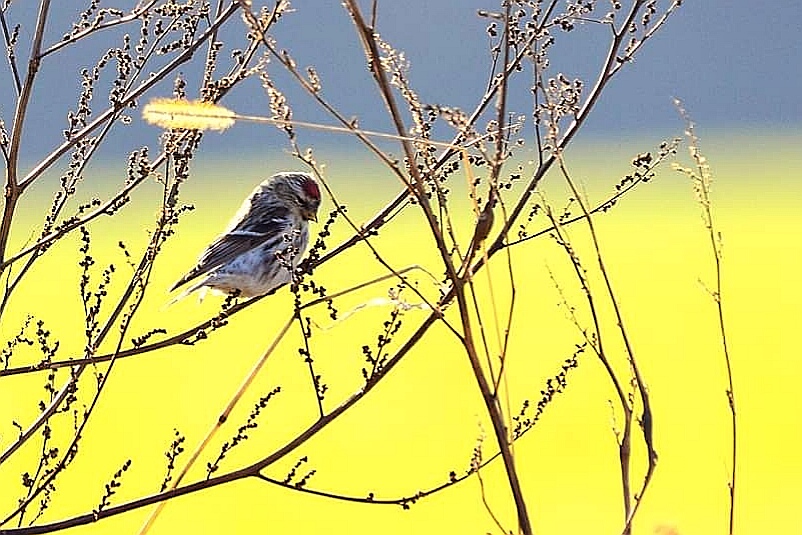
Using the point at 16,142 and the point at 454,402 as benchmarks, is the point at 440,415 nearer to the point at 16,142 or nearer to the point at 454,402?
the point at 454,402

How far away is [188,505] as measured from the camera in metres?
3.99

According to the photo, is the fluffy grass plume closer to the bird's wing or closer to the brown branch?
the brown branch

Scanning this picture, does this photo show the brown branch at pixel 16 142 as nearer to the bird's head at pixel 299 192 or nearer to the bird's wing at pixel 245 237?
the bird's wing at pixel 245 237

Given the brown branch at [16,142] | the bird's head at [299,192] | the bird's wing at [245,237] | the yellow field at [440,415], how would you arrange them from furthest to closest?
the yellow field at [440,415], the bird's head at [299,192], the bird's wing at [245,237], the brown branch at [16,142]

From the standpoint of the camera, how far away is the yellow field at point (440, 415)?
3.72m

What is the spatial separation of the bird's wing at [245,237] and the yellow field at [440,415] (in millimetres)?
250

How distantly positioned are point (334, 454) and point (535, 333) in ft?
5.07

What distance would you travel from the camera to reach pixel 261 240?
233 centimetres

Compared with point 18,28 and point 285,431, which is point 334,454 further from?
point 18,28

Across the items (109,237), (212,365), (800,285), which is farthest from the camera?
(109,237)

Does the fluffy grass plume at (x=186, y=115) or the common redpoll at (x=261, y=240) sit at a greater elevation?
the common redpoll at (x=261, y=240)

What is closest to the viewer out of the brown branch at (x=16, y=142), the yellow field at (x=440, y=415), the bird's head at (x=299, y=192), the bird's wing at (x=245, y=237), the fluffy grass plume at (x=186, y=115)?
the fluffy grass plume at (x=186, y=115)

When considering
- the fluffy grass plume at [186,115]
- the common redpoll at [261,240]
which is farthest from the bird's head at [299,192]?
the fluffy grass plume at [186,115]

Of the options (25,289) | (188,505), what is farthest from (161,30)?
(25,289)
